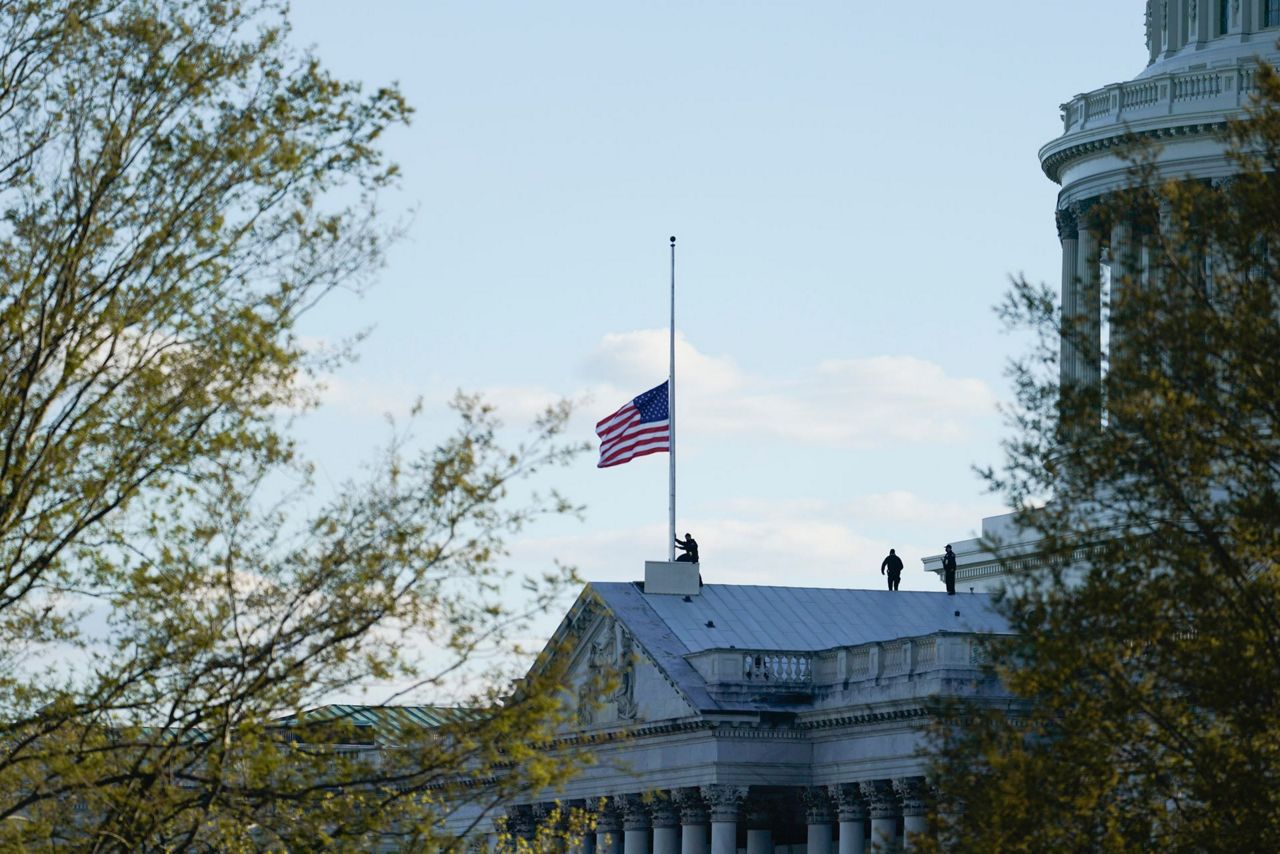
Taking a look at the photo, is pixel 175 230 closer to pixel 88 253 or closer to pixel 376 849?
pixel 88 253

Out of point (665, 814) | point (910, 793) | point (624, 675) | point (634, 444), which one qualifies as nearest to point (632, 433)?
point (634, 444)

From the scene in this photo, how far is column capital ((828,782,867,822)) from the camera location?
92000 mm

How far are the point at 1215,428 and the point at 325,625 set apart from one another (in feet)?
41.6

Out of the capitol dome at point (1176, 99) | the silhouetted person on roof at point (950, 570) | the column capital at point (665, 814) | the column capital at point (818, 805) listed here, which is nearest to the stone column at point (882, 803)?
the column capital at point (818, 805)

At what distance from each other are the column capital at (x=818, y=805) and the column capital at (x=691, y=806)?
420 centimetres

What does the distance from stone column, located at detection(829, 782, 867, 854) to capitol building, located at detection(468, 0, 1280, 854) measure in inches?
2.8

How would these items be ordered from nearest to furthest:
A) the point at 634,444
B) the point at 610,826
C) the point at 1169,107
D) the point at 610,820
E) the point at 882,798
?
the point at 882,798 < the point at 634,444 < the point at 610,820 < the point at 610,826 < the point at 1169,107

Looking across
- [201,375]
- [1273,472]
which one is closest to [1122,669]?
[1273,472]

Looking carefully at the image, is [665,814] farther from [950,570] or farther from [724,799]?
[950,570]

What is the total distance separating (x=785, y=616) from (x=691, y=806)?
34.6 ft

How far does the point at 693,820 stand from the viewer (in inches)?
3925

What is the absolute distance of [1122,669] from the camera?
39.2 m

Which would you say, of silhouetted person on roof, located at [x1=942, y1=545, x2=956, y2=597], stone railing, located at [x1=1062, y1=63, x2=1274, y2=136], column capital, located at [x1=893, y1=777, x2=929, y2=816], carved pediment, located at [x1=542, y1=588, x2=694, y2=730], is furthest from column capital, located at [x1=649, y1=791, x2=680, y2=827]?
stone railing, located at [x1=1062, y1=63, x2=1274, y2=136]

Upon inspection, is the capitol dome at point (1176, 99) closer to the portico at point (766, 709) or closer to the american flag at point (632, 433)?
the portico at point (766, 709)
